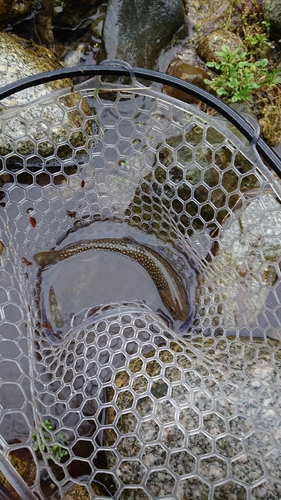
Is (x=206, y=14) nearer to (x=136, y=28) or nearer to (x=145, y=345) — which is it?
(x=136, y=28)

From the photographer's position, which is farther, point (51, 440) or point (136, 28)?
point (136, 28)

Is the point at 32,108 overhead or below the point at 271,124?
below

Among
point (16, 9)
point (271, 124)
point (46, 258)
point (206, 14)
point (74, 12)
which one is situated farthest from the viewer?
point (206, 14)

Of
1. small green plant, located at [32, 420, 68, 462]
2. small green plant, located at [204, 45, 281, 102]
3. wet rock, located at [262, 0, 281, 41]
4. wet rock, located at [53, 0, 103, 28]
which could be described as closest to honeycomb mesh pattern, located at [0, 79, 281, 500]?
small green plant, located at [32, 420, 68, 462]

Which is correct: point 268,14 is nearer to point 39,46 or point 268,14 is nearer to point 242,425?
point 39,46

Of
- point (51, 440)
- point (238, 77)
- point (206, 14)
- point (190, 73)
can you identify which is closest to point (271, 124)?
point (238, 77)

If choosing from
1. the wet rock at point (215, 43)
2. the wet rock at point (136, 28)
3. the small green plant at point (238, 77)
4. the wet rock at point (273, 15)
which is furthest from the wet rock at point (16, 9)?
the wet rock at point (273, 15)
